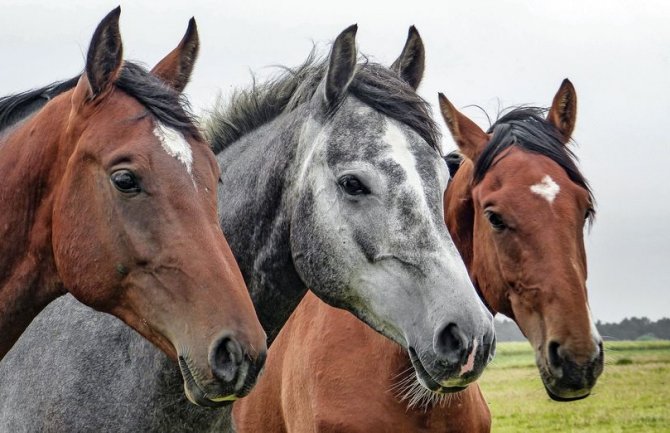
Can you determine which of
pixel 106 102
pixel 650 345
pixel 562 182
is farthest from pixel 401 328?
pixel 650 345

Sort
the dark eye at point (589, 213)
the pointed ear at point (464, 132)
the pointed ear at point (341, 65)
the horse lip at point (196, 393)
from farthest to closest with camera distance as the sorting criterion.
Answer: the pointed ear at point (464, 132) < the dark eye at point (589, 213) < the pointed ear at point (341, 65) < the horse lip at point (196, 393)

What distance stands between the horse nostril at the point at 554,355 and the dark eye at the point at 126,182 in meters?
3.09

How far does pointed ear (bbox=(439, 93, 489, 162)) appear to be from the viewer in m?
7.17

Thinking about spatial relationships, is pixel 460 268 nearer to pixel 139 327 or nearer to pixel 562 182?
pixel 139 327

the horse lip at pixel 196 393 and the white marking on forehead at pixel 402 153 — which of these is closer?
the horse lip at pixel 196 393

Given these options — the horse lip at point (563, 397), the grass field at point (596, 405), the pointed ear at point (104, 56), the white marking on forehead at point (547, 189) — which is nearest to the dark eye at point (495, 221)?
the white marking on forehead at point (547, 189)

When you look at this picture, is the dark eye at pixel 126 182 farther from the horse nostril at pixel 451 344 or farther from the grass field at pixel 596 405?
the grass field at pixel 596 405

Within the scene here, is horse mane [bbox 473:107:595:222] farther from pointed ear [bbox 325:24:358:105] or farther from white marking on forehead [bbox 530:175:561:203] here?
A: pointed ear [bbox 325:24:358:105]

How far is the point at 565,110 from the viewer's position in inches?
294

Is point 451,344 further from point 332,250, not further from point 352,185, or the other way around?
point 352,185

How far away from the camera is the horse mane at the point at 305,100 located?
539cm

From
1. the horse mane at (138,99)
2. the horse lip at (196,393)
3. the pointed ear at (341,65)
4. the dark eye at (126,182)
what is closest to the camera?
the horse lip at (196,393)

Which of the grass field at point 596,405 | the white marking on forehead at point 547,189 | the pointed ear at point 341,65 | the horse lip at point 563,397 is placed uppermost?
A: the pointed ear at point 341,65

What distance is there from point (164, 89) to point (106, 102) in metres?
0.30
